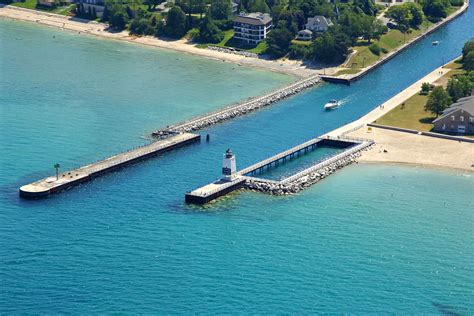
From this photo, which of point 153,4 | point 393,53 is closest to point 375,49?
point 393,53

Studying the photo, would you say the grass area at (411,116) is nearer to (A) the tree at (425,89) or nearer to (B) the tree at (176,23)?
(A) the tree at (425,89)

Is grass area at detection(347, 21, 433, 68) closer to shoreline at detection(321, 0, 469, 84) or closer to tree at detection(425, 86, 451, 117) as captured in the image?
shoreline at detection(321, 0, 469, 84)

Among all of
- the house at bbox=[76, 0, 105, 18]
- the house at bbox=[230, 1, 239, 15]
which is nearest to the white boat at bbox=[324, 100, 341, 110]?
the house at bbox=[230, 1, 239, 15]

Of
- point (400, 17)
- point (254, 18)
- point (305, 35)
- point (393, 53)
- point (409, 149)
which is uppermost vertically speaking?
point (254, 18)

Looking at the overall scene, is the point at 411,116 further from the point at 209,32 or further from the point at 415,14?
the point at 415,14

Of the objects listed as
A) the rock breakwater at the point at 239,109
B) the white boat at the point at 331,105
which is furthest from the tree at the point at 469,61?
the white boat at the point at 331,105
